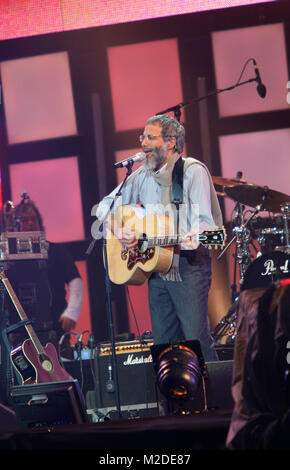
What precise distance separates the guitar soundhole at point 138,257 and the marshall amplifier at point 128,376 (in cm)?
73

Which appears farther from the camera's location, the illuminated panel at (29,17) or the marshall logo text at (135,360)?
the illuminated panel at (29,17)

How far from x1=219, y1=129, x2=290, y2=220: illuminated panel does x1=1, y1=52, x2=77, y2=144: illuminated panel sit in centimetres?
169

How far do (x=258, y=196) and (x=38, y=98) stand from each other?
9.06ft

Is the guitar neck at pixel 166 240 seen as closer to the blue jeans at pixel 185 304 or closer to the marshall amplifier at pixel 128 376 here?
the blue jeans at pixel 185 304

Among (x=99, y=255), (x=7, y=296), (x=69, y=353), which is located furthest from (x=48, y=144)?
(x=69, y=353)

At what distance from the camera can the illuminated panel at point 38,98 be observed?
6.56 metres

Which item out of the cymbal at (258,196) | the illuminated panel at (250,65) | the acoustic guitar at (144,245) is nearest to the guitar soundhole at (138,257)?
the acoustic guitar at (144,245)

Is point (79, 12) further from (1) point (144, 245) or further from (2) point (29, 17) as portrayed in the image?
(1) point (144, 245)

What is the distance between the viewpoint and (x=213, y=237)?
3.73 meters

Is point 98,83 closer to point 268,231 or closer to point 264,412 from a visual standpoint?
point 268,231

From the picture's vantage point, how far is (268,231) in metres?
5.39

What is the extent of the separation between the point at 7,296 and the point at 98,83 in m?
2.50

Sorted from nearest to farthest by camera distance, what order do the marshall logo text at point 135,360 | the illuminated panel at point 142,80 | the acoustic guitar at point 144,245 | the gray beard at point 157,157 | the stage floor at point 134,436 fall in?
the stage floor at point 134,436, the acoustic guitar at point 144,245, the gray beard at point 157,157, the marshall logo text at point 135,360, the illuminated panel at point 142,80

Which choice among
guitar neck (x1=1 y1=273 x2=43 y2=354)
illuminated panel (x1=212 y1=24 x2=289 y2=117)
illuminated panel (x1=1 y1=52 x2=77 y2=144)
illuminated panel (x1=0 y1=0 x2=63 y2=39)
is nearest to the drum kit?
illuminated panel (x1=212 y1=24 x2=289 y2=117)
